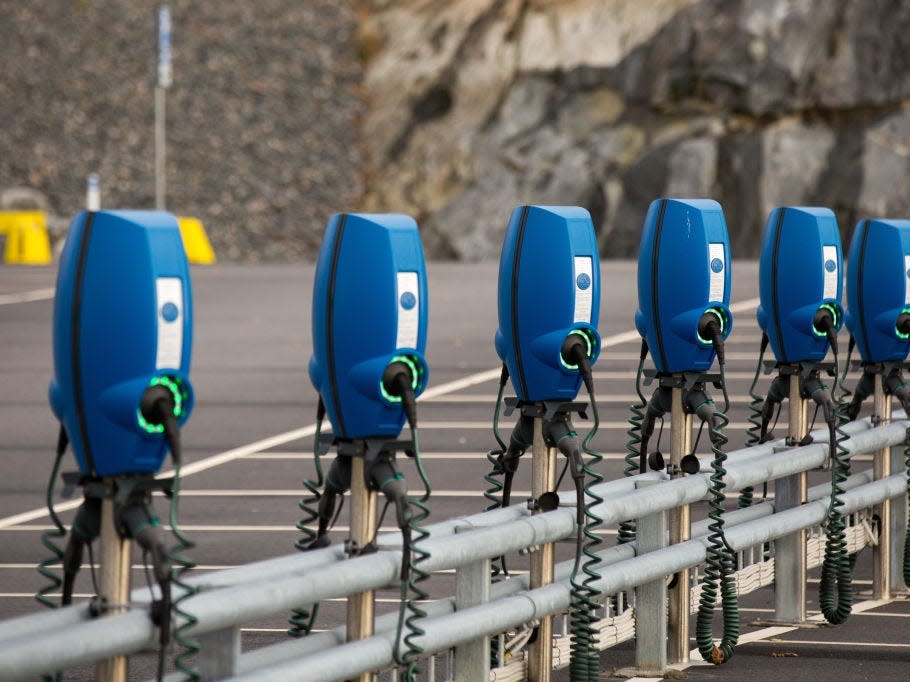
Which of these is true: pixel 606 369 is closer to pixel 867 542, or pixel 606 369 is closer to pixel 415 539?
pixel 867 542

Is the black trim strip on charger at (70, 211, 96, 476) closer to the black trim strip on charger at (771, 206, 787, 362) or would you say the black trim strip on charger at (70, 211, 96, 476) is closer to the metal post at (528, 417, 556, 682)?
the metal post at (528, 417, 556, 682)

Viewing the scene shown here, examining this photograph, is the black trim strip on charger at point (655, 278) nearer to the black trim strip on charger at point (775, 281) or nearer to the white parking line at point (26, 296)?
the black trim strip on charger at point (775, 281)

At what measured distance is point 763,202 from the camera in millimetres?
30219

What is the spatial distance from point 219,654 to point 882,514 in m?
4.62

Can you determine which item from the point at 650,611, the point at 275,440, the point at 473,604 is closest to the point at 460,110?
the point at 275,440

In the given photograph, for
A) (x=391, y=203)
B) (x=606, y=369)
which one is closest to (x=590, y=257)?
(x=606, y=369)

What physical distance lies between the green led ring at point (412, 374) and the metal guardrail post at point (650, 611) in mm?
1678

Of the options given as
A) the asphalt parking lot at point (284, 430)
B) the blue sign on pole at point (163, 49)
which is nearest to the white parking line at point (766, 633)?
the asphalt parking lot at point (284, 430)

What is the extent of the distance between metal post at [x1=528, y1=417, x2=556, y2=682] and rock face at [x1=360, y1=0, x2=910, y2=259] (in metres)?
24.5

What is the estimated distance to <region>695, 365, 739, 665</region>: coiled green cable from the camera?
21.3 feet

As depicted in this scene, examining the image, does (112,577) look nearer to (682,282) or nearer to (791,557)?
(682,282)

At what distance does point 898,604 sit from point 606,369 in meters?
7.74

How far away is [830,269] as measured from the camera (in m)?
7.37

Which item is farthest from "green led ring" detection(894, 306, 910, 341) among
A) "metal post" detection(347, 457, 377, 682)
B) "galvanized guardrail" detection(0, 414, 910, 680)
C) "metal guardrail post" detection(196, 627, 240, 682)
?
"metal guardrail post" detection(196, 627, 240, 682)
